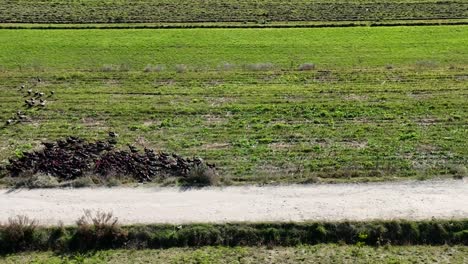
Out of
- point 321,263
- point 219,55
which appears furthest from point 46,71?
point 321,263

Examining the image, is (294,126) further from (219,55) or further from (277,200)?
(219,55)

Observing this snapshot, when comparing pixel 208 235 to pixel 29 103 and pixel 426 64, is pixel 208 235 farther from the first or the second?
pixel 426 64

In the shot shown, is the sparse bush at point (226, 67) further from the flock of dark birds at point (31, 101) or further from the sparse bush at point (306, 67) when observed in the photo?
the flock of dark birds at point (31, 101)

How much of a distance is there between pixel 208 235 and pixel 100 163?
5.95m

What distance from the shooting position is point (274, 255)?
1870 centimetres

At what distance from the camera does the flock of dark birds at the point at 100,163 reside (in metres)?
22.8

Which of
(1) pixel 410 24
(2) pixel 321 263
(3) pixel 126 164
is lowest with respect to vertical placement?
(2) pixel 321 263

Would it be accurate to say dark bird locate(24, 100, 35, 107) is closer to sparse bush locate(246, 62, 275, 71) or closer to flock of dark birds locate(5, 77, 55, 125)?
flock of dark birds locate(5, 77, 55, 125)

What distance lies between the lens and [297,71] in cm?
3522

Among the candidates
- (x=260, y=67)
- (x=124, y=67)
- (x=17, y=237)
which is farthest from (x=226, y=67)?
(x=17, y=237)

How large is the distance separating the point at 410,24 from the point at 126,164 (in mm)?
29263

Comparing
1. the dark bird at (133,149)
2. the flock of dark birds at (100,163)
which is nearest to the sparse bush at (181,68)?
the dark bird at (133,149)

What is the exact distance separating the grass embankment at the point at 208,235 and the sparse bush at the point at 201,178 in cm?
282

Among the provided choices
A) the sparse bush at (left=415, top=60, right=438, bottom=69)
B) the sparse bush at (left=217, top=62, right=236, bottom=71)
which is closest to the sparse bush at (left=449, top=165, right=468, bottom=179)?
the sparse bush at (left=415, top=60, right=438, bottom=69)
